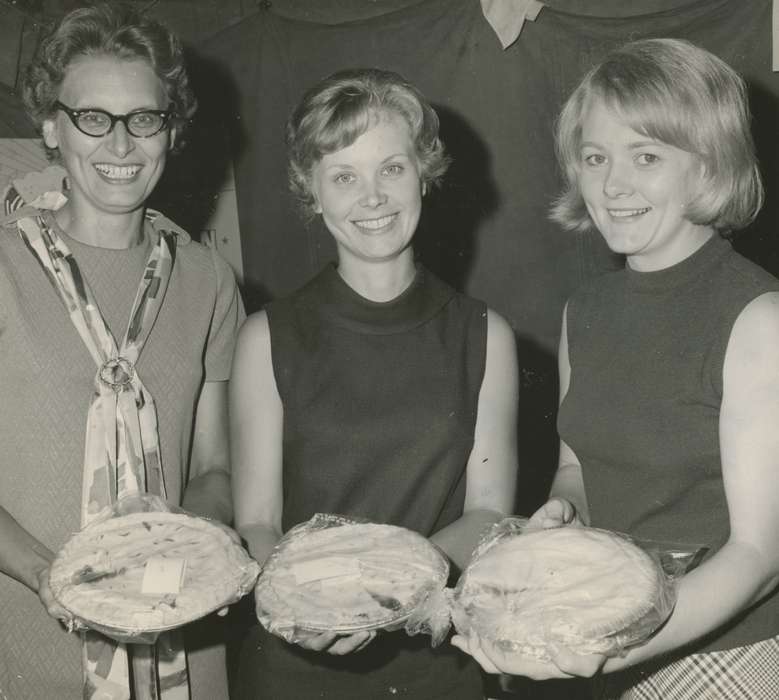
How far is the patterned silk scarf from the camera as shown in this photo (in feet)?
7.33

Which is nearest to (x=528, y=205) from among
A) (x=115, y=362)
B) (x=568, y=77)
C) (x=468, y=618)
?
(x=568, y=77)

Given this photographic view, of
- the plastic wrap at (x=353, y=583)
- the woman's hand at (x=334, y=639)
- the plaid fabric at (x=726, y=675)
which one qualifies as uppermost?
the plastic wrap at (x=353, y=583)

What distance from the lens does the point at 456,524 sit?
7.50 feet

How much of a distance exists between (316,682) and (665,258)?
143 cm

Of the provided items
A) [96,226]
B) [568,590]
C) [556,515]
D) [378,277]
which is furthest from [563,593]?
[96,226]

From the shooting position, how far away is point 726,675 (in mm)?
1898

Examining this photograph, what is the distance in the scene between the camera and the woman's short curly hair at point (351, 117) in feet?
7.34

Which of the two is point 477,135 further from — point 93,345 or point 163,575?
point 163,575

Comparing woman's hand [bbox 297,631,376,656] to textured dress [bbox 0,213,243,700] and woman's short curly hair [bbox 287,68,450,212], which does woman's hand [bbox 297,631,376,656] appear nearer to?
textured dress [bbox 0,213,243,700]

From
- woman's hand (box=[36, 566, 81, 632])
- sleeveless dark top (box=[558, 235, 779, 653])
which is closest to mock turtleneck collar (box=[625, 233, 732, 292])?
sleeveless dark top (box=[558, 235, 779, 653])

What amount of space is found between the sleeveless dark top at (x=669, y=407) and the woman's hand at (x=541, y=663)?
0.46 metres

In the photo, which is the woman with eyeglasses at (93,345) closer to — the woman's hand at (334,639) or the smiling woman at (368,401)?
the smiling woman at (368,401)

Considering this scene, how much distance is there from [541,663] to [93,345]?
1433mm

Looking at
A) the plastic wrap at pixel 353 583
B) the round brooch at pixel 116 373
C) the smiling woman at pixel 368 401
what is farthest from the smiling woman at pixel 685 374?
the round brooch at pixel 116 373
